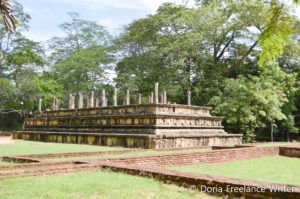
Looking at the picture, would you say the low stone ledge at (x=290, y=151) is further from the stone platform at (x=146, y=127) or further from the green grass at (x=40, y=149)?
the green grass at (x=40, y=149)

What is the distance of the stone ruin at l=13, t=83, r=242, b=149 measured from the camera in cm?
1302

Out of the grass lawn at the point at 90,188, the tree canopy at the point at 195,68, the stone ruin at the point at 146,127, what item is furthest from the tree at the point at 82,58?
the grass lawn at the point at 90,188

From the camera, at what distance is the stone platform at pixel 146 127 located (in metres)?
13.0

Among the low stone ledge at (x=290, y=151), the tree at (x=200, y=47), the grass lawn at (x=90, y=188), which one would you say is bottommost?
the low stone ledge at (x=290, y=151)

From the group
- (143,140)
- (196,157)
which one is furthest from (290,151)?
(143,140)

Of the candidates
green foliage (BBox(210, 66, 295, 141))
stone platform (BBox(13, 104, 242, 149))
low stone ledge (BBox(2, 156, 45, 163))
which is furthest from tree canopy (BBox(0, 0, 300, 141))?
low stone ledge (BBox(2, 156, 45, 163))

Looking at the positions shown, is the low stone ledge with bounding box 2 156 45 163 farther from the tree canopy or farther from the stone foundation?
the tree canopy

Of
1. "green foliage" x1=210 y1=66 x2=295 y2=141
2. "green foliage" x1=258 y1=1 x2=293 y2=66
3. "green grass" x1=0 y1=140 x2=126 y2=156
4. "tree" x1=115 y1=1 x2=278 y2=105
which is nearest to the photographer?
"green foliage" x1=258 y1=1 x2=293 y2=66

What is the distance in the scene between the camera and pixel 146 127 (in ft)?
44.4

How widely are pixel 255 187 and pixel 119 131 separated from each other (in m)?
11.3

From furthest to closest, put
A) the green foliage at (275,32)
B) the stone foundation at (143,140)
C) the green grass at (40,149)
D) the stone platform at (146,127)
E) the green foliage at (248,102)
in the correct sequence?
1. the green foliage at (248,102)
2. the stone platform at (146,127)
3. the stone foundation at (143,140)
4. the green grass at (40,149)
5. the green foliage at (275,32)

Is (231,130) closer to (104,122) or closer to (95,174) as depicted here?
(104,122)

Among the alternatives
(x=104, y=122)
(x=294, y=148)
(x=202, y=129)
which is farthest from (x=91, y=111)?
(x=294, y=148)

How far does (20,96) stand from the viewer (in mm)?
28797
